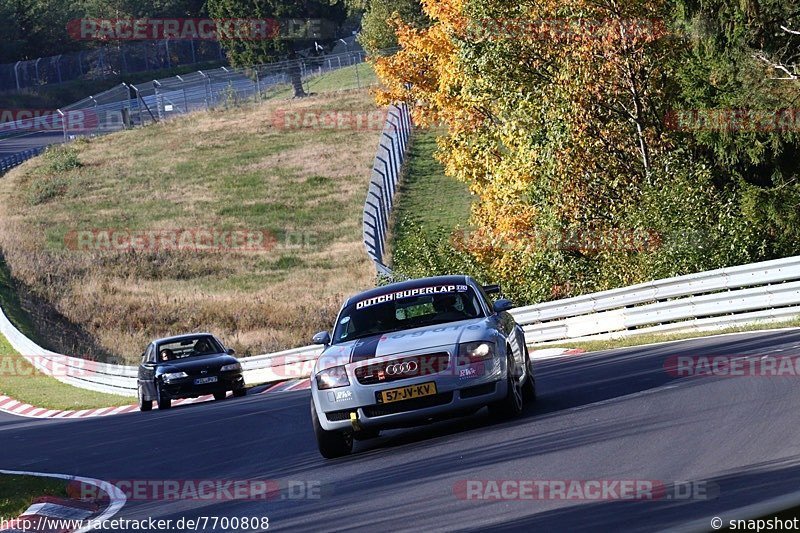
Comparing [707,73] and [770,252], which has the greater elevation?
[707,73]

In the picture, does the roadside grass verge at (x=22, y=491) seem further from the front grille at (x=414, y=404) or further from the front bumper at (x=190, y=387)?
the front bumper at (x=190, y=387)

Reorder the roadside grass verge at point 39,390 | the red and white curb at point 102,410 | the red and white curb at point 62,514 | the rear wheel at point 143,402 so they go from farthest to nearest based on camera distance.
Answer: the roadside grass verge at point 39,390, the red and white curb at point 102,410, the rear wheel at point 143,402, the red and white curb at point 62,514

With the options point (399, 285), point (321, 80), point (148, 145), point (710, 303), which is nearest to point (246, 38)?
point (321, 80)

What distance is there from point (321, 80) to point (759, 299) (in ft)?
246

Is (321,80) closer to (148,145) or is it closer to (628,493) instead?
(148,145)

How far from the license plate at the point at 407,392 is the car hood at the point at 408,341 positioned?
34cm

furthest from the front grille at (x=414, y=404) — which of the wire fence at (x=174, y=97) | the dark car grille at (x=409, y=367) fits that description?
the wire fence at (x=174, y=97)

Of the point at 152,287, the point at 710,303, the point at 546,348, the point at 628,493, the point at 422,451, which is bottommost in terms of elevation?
the point at 152,287

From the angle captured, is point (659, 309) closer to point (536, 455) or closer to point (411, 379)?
A: point (411, 379)

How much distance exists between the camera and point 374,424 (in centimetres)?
1167

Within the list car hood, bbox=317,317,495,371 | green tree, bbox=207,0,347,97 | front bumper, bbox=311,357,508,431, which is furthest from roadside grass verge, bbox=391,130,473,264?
green tree, bbox=207,0,347,97

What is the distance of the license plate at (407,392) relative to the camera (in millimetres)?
11492

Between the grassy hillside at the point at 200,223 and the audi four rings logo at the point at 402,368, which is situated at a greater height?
the audi four rings logo at the point at 402,368

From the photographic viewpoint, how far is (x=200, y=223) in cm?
5819
